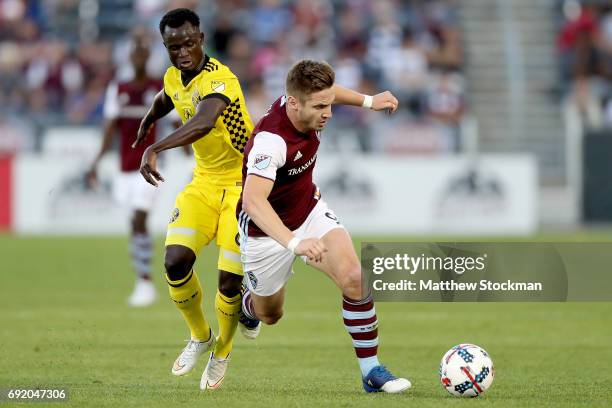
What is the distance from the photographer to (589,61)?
25.4m

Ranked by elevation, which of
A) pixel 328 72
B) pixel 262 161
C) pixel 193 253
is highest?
pixel 328 72

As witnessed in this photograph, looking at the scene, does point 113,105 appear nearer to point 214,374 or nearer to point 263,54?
point 214,374

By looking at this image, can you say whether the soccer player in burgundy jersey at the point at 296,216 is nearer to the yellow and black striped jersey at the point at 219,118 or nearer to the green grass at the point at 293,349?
the green grass at the point at 293,349

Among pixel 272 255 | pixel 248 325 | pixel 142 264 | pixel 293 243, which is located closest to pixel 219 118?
pixel 272 255

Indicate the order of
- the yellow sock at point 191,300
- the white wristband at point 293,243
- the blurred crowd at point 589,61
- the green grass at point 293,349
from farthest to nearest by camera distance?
the blurred crowd at point 589,61, the yellow sock at point 191,300, the green grass at point 293,349, the white wristband at point 293,243

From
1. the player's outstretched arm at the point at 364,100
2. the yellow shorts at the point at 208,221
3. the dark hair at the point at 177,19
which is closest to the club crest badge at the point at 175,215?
the yellow shorts at the point at 208,221

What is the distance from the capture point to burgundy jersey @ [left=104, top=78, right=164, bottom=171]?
1416 centimetres

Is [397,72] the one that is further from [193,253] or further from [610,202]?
[193,253]

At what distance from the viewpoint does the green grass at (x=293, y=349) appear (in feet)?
25.8

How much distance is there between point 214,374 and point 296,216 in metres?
1.24

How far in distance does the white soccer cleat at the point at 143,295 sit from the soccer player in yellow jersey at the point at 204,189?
4.56 m

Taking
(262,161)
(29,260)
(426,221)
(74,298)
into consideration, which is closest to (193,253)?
(262,161)

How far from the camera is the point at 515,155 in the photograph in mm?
22188

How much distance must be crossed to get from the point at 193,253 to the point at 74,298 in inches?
218
